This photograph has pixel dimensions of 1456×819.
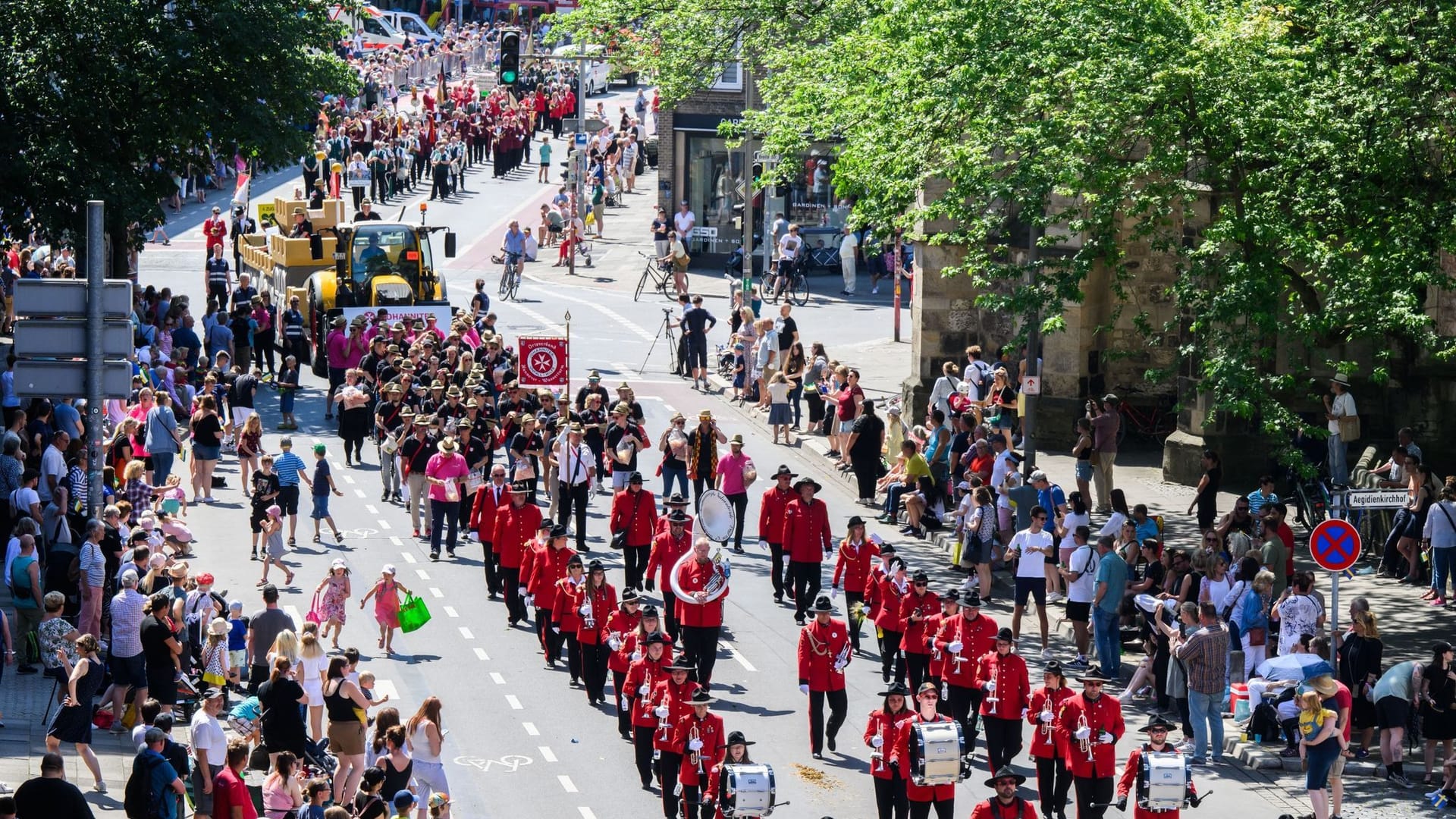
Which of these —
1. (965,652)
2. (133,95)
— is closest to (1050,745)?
(965,652)

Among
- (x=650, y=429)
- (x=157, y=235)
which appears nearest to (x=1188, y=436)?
(x=650, y=429)

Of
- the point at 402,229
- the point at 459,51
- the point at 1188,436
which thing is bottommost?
the point at 1188,436

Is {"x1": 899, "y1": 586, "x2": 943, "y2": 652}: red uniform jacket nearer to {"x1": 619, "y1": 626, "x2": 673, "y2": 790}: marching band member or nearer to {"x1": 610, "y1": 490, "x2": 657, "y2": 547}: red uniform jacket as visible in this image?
{"x1": 619, "y1": 626, "x2": 673, "y2": 790}: marching band member

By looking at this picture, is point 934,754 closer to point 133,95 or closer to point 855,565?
point 855,565

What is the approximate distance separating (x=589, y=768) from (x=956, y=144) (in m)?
9.54

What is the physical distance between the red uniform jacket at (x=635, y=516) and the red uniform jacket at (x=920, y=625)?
171 inches

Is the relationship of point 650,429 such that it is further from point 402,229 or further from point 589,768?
point 589,768

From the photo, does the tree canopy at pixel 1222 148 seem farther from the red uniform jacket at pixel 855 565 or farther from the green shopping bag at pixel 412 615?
the green shopping bag at pixel 412 615

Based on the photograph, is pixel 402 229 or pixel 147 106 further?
pixel 402 229

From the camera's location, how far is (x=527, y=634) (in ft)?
73.9

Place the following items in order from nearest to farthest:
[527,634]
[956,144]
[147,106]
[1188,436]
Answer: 1. [527,634]
2. [956,144]
3. [1188,436]
4. [147,106]

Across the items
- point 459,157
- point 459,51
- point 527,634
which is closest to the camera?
point 527,634

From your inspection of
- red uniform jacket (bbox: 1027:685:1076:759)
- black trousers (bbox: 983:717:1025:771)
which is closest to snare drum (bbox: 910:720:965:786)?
red uniform jacket (bbox: 1027:685:1076:759)

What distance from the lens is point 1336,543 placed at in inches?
755
